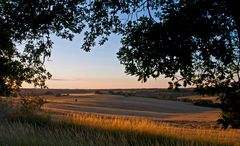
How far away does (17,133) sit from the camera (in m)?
11.8

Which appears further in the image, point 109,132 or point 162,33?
point 109,132

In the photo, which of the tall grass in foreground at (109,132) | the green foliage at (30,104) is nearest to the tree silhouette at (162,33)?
the tall grass in foreground at (109,132)

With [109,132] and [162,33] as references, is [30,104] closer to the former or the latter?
[109,132]

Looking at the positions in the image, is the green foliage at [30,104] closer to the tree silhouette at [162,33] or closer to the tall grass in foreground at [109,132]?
the tall grass in foreground at [109,132]

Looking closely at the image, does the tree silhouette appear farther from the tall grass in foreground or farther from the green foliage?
the green foliage

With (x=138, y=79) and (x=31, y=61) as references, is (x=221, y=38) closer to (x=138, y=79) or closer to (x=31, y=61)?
(x=138, y=79)

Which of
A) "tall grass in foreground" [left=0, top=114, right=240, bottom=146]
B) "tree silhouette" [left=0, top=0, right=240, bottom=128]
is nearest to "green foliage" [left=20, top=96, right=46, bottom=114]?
"tall grass in foreground" [left=0, top=114, right=240, bottom=146]

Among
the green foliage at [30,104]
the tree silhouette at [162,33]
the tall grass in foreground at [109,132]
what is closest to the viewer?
the tree silhouette at [162,33]

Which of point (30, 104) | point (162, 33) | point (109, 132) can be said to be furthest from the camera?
point (30, 104)

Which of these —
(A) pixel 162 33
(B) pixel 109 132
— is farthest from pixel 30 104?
(A) pixel 162 33

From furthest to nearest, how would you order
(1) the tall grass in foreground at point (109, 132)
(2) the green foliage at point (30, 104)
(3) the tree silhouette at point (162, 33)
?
(2) the green foliage at point (30, 104) < (1) the tall grass in foreground at point (109, 132) < (3) the tree silhouette at point (162, 33)

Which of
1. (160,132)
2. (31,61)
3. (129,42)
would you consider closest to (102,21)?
(129,42)

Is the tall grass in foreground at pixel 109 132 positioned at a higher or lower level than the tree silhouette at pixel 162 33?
lower

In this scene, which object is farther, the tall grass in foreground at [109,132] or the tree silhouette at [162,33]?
the tall grass in foreground at [109,132]
